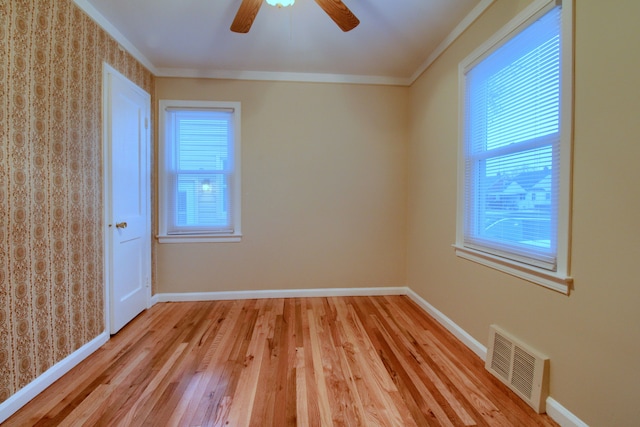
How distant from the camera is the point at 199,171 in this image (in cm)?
282

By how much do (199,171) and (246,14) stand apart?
1723 millimetres

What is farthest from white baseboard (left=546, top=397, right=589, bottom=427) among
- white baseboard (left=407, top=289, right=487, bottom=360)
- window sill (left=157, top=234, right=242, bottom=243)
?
window sill (left=157, top=234, right=242, bottom=243)

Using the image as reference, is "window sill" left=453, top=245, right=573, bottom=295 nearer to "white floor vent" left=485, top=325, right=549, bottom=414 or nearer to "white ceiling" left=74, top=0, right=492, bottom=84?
"white floor vent" left=485, top=325, right=549, bottom=414

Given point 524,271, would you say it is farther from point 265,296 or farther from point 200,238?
point 200,238

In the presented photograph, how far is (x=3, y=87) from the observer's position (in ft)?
4.26

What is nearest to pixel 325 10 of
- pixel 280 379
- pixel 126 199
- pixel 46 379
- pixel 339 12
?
pixel 339 12

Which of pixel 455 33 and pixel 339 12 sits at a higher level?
pixel 455 33

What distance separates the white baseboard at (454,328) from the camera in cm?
182

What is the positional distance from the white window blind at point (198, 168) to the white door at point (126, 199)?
0.85 ft

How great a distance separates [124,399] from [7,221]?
3.81ft

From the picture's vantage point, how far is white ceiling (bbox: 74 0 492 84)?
188 cm

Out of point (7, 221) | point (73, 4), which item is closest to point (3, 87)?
point (7, 221)

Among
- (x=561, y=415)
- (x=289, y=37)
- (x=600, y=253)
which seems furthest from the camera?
(x=289, y=37)

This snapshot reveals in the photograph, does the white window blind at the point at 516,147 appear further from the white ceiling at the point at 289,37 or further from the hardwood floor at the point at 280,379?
the hardwood floor at the point at 280,379
